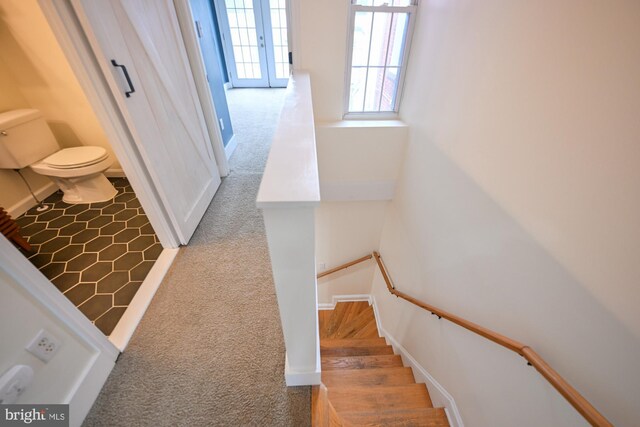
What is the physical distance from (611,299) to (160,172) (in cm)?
213

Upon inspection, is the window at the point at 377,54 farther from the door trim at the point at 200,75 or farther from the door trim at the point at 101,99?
the door trim at the point at 101,99

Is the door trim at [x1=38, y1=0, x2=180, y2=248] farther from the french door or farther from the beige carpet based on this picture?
the french door

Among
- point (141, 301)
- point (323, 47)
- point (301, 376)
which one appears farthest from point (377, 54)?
point (141, 301)

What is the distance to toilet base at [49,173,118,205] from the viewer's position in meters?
2.29

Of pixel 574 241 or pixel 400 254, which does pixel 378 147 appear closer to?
pixel 400 254

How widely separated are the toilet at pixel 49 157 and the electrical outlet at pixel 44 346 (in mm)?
1769

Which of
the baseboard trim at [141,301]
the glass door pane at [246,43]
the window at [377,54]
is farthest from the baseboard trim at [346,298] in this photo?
the glass door pane at [246,43]

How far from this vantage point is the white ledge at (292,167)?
576mm

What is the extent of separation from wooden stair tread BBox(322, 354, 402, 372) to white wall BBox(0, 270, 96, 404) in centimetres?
166

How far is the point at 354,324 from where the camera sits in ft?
10.7

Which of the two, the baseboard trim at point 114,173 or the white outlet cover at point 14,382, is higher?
the white outlet cover at point 14,382

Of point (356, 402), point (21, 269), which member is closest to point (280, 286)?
point (21, 269)

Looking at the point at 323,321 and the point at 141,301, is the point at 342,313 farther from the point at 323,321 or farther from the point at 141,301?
the point at 141,301

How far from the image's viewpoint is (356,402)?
1630mm
